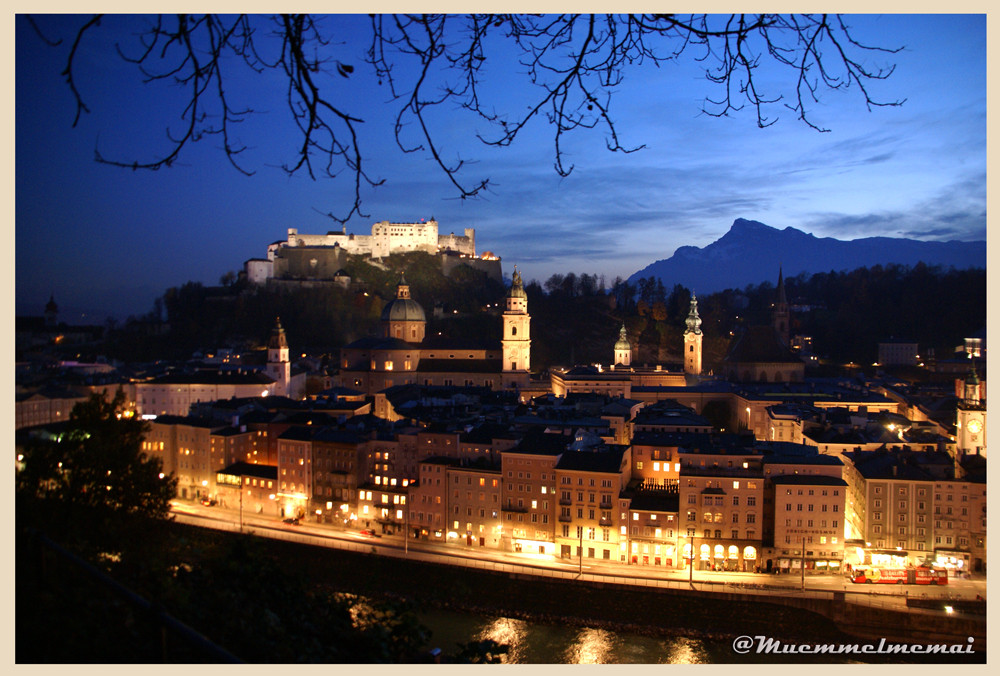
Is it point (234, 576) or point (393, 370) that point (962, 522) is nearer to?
point (234, 576)

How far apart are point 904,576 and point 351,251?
39554mm

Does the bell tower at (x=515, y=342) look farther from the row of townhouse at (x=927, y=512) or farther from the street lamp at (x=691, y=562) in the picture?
the row of townhouse at (x=927, y=512)

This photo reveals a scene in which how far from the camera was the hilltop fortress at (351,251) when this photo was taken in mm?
45250

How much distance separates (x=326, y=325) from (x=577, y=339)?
523 inches

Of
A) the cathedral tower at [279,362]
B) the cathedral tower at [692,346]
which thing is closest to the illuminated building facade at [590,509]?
the cathedral tower at [279,362]

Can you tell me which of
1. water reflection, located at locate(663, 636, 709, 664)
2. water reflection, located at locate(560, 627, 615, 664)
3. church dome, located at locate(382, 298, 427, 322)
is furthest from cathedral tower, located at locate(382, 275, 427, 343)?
water reflection, located at locate(663, 636, 709, 664)

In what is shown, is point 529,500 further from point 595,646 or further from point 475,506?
point 595,646

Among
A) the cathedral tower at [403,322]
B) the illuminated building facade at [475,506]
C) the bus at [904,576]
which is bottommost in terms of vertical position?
the bus at [904,576]

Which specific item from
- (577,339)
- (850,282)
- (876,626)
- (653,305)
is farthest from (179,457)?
(850,282)

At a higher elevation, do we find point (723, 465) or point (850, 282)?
point (850, 282)

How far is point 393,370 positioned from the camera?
1132 inches

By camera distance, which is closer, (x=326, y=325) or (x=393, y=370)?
(x=393, y=370)

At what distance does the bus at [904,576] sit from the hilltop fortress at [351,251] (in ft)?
118

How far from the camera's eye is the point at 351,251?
47594 millimetres
